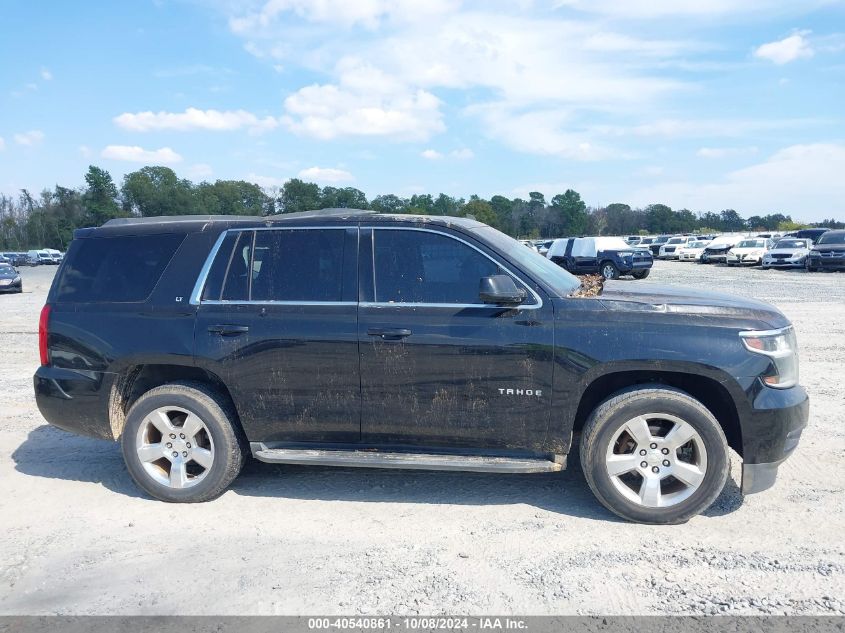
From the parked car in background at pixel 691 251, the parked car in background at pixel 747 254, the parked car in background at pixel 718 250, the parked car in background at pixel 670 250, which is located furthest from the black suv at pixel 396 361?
the parked car in background at pixel 670 250

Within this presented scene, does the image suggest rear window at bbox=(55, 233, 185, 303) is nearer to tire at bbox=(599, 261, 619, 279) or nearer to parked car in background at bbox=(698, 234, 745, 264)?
tire at bbox=(599, 261, 619, 279)

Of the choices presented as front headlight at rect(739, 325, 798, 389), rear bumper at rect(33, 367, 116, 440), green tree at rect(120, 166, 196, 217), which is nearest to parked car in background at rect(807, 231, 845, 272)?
front headlight at rect(739, 325, 798, 389)

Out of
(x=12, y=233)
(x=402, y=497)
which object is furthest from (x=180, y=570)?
(x=12, y=233)

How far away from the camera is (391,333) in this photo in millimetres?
4500

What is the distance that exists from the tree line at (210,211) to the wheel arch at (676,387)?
173 ft

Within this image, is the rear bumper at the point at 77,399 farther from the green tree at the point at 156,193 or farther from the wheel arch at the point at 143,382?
the green tree at the point at 156,193

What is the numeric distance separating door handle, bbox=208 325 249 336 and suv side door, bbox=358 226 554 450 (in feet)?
2.68

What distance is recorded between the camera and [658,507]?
4.29 m

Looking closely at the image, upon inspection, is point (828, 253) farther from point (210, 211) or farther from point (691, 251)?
point (210, 211)

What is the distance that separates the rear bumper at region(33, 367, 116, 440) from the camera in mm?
4984

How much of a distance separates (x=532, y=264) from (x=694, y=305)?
1.08 metres

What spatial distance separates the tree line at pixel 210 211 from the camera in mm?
73625

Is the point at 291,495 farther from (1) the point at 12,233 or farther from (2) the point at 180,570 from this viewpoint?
(1) the point at 12,233

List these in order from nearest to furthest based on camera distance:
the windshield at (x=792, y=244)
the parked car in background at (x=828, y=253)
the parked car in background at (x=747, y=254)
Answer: the parked car in background at (x=828, y=253) < the windshield at (x=792, y=244) < the parked car in background at (x=747, y=254)
